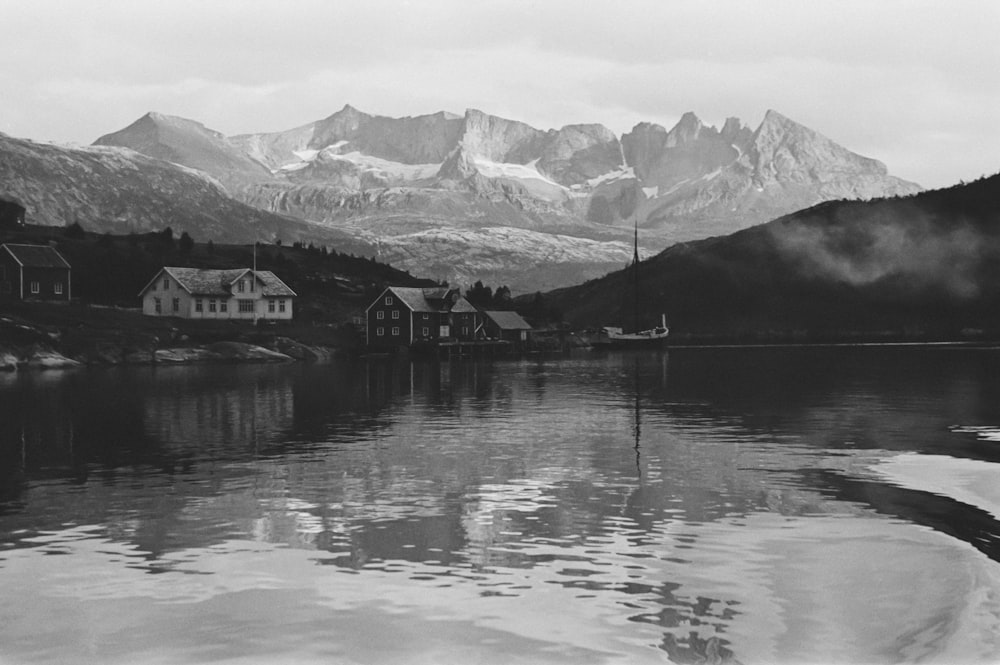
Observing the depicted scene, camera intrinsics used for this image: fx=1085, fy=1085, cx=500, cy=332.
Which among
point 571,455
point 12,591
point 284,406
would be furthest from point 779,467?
point 284,406

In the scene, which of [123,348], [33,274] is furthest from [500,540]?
[33,274]

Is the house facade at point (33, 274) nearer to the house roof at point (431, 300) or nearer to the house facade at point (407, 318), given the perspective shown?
the house facade at point (407, 318)

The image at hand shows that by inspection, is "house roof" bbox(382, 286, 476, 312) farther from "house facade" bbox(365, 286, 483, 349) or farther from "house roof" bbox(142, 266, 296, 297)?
"house roof" bbox(142, 266, 296, 297)

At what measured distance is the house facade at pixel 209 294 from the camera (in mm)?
176125

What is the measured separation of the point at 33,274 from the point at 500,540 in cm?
15136

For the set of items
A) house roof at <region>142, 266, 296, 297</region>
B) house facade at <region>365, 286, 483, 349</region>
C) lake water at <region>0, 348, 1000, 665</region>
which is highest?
house roof at <region>142, 266, 296, 297</region>

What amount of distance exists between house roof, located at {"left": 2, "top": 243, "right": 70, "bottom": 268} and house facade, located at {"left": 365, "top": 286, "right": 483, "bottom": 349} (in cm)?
5066

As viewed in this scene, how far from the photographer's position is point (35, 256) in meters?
163

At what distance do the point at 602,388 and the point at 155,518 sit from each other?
2663 inches

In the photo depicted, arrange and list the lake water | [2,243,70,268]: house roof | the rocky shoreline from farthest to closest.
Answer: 1. [2,243,70,268]: house roof
2. the rocky shoreline
3. the lake water

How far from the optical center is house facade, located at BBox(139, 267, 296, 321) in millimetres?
176125

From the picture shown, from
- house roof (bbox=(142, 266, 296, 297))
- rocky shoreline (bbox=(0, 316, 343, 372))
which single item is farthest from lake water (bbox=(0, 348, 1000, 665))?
house roof (bbox=(142, 266, 296, 297))

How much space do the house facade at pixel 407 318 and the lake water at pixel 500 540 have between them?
124m

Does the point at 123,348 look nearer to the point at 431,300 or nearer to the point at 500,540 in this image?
the point at 431,300
